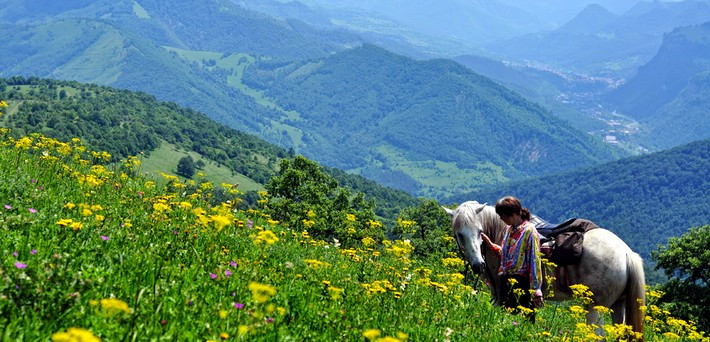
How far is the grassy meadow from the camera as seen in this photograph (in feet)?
12.6

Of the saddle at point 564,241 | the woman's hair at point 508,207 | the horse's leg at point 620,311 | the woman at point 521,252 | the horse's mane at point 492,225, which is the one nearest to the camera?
the woman at point 521,252

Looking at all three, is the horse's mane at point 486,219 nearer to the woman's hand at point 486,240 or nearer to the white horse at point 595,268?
the white horse at point 595,268

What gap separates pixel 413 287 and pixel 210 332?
4487mm

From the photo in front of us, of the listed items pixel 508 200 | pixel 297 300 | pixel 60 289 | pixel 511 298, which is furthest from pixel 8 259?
pixel 511 298

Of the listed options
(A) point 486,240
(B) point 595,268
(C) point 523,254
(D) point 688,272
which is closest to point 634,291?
(B) point 595,268

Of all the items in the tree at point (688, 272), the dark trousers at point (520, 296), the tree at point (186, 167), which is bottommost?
the tree at point (186, 167)

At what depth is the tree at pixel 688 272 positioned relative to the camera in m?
32.0

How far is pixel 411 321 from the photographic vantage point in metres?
6.27

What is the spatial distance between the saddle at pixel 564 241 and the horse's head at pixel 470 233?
3.61 ft

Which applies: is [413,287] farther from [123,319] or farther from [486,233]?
[123,319]

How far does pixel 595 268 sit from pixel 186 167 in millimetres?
184608

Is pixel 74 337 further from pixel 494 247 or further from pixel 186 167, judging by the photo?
pixel 186 167

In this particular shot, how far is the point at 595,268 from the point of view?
33.0 ft

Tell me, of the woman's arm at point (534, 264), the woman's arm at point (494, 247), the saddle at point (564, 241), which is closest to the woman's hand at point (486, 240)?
the woman's arm at point (494, 247)
